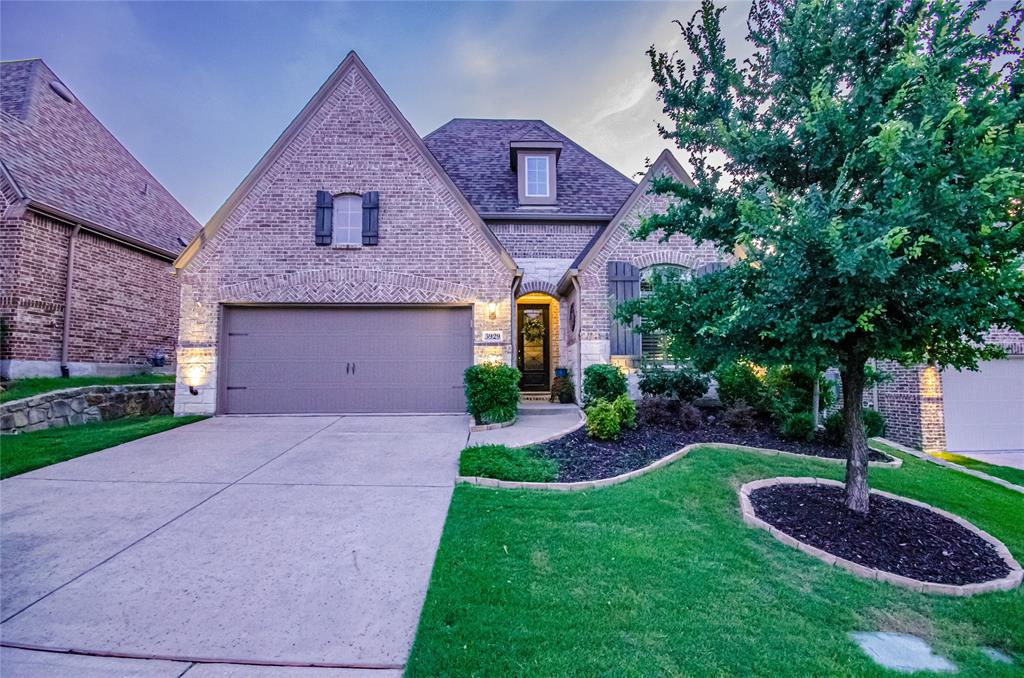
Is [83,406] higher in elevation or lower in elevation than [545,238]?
lower

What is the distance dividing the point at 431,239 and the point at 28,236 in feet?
27.7

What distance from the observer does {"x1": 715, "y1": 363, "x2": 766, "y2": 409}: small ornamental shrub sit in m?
8.66

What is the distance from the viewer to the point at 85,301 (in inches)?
407

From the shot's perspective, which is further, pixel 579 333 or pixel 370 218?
pixel 579 333

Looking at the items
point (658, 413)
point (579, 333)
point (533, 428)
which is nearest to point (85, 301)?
point (533, 428)

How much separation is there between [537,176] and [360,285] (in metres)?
6.45

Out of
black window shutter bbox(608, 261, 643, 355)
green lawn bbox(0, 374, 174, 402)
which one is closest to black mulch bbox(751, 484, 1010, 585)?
black window shutter bbox(608, 261, 643, 355)

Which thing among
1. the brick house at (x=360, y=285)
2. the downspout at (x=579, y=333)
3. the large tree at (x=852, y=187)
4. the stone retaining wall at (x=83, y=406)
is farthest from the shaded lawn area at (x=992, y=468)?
the stone retaining wall at (x=83, y=406)

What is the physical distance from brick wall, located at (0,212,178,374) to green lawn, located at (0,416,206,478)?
2440 mm

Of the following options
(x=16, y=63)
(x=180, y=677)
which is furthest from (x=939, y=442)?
(x=16, y=63)

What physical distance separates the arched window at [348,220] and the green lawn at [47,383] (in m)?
6.20

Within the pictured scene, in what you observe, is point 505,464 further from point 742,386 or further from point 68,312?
point 68,312

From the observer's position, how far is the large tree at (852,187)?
10.2 ft

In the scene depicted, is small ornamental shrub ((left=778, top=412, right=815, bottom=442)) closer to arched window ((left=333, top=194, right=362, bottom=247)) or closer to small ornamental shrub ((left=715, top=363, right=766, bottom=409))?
small ornamental shrub ((left=715, top=363, right=766, bottom=409))
